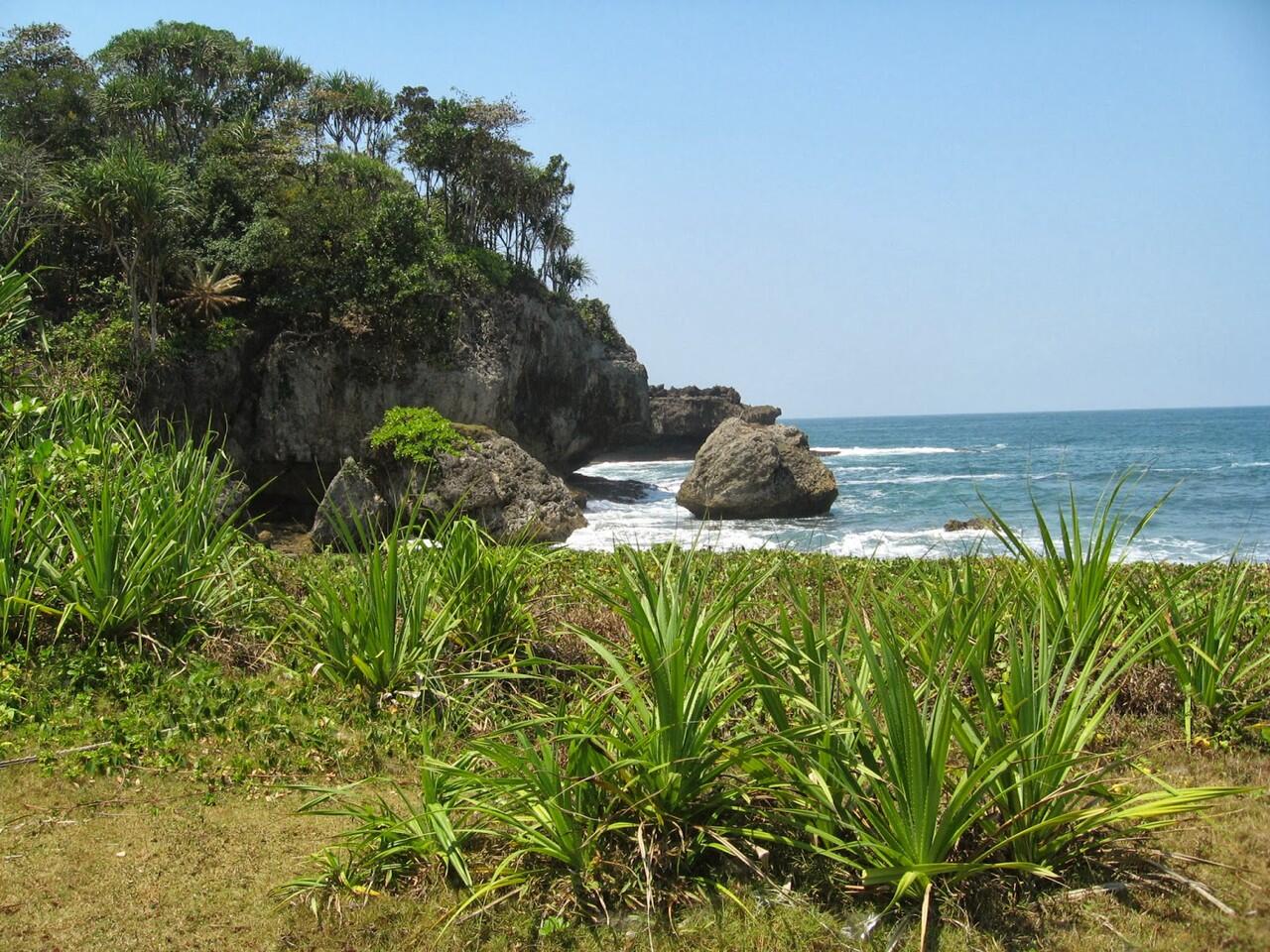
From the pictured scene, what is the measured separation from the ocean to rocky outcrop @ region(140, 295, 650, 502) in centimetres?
553

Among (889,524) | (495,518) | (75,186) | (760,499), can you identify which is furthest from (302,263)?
(889,524)

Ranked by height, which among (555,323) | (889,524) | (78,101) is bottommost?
(889,524)

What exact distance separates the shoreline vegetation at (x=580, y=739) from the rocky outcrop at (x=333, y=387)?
50.9 ft

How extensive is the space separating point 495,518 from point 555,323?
48.7 feet

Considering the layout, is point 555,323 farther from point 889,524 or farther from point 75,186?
point 75,186

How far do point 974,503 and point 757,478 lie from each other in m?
7.42

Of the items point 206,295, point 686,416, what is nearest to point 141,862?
point 206,295

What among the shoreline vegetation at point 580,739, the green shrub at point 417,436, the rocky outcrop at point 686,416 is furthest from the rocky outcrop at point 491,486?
the rocky outcrop at point 686,416

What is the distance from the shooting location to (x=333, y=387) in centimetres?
2553

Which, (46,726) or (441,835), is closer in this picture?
(441,835)

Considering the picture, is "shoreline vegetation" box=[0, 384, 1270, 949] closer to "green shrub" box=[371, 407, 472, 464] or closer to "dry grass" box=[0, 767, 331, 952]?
"dry grass" box=[0, 767, 331, 952]

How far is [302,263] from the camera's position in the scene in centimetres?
2502

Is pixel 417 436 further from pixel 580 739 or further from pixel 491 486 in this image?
pixel 580 739

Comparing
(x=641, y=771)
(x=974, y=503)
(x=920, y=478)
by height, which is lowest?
(x=974, y=503)
